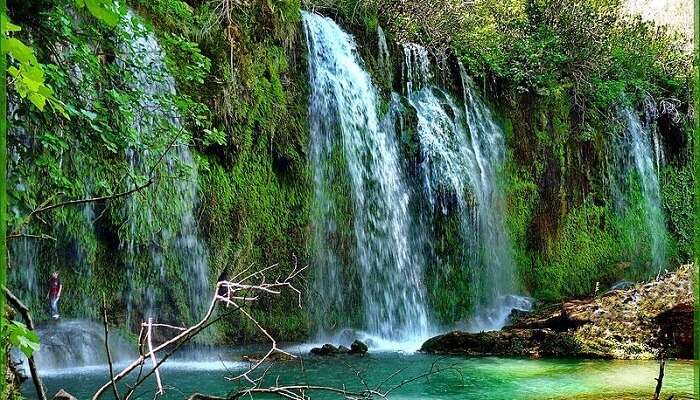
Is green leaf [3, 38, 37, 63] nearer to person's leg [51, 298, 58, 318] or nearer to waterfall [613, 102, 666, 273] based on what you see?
person's leg [51, 298, 58, 318]

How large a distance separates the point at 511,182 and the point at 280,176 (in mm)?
6317

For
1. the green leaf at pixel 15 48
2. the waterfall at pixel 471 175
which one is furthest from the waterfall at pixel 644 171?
the green leaf at pixel 15 48

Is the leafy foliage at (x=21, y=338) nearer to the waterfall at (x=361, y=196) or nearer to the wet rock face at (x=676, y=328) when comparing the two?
the wet rock face at (x=676, y=328)

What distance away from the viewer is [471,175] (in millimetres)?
13000

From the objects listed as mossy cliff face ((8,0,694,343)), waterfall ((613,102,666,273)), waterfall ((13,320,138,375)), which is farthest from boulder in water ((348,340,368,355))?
waterfall ((613,102,666,273))

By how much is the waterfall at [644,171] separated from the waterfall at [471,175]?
4350 millimetres

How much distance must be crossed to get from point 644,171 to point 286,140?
36.7 feet

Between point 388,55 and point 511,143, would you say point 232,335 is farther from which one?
point 511,143

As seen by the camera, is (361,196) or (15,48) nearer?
(15,48)

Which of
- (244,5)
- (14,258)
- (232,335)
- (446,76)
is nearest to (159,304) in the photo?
(232,335)

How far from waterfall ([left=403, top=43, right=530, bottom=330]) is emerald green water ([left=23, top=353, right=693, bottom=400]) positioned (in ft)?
15.8

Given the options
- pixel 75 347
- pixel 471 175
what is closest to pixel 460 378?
pixel 75 347

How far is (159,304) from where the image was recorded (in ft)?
29.8

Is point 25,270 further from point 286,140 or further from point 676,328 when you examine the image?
point 676,328
